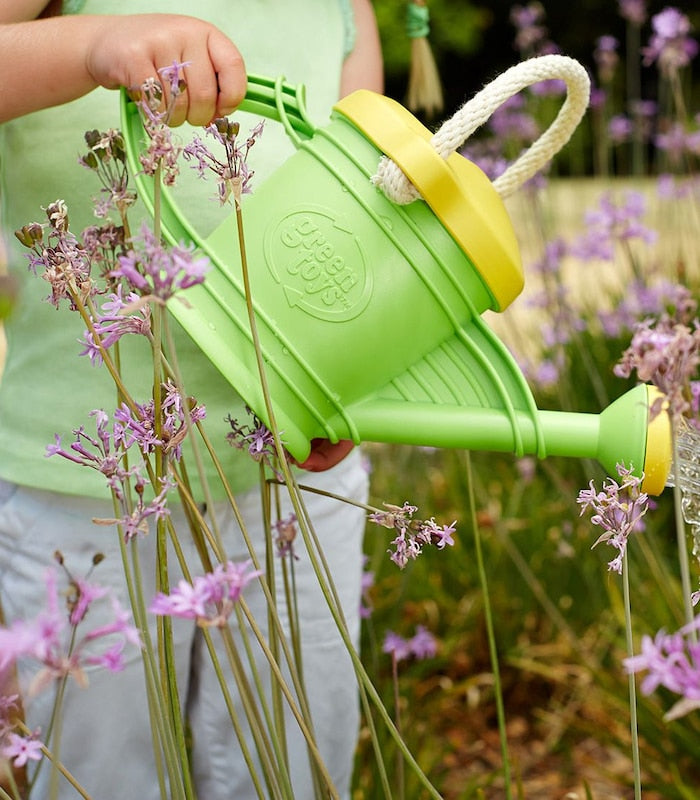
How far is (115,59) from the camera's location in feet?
2.38

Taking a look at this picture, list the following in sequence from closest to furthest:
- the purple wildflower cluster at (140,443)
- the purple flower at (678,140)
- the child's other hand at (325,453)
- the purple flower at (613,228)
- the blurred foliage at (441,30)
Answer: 1. the purple wildflower cluster at (140,443)
2. the child's other hand at (325,453)
3. the purple flower at (613,228)
4. the purple flower at (678,140)
5. the blurred foliage at (441,30)

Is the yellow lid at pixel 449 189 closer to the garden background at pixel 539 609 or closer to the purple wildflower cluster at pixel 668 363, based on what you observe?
the purple wildflower cluster at pixel 668 363

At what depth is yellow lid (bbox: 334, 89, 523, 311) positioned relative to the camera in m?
0.71

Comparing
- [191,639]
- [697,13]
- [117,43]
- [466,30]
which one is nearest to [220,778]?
[191,639]

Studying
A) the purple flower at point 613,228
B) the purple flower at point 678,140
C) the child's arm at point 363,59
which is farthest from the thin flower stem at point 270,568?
the purple flower at point 678,140

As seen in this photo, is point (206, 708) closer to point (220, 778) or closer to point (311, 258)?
point (220, 778)

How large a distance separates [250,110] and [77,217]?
0.26m

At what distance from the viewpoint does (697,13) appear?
8859 millimetres

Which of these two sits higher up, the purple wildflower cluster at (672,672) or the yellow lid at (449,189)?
the yellow lid at (449,189)

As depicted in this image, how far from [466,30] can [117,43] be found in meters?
8.20

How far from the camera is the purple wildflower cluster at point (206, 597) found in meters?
0.44

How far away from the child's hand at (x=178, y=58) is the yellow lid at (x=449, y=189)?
0.28 feet

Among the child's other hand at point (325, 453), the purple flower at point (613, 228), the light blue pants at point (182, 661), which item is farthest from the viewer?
the purple flower at point (613, 228)

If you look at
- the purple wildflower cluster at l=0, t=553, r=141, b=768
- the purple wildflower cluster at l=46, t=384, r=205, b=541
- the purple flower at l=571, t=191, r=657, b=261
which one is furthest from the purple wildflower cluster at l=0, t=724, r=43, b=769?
the purple flower at l=571, t=191, r=657, b=261
